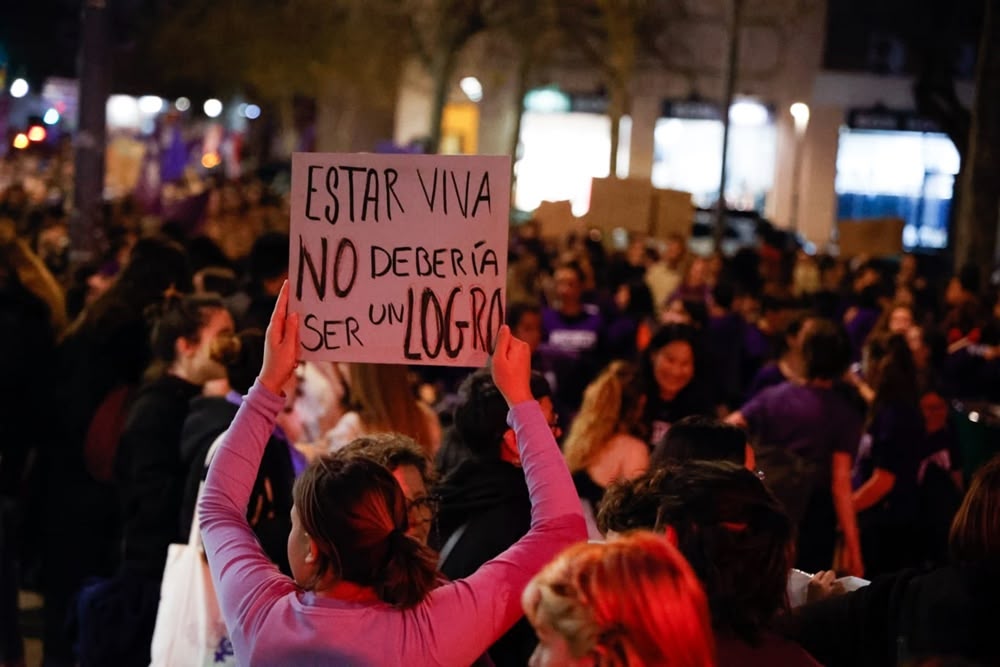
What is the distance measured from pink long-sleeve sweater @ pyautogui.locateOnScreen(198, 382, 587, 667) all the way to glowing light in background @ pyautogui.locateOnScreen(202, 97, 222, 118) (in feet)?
168

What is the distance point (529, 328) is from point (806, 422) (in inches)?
103

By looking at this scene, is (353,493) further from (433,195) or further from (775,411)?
(775,411)

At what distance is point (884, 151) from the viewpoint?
161ft

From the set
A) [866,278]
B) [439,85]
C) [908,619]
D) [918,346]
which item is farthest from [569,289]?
[439,85]

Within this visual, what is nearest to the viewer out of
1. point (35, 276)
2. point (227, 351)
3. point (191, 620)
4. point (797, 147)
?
point (191, 620)

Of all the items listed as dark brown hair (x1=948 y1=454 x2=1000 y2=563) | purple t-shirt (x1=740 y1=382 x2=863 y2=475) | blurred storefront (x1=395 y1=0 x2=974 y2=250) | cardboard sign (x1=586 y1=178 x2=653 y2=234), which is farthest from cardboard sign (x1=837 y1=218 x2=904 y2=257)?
blurred storefront (x1=395 y1=0 x2=974 y2=250)

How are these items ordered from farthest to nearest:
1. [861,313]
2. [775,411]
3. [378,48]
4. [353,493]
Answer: [378,48]
[861,313]
[775,411]
[353,493]

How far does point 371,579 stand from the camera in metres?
3.35

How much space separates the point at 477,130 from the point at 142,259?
136 feet

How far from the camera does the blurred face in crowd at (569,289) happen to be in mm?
11250

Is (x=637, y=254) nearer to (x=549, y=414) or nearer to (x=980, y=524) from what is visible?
(x=549, y=414)

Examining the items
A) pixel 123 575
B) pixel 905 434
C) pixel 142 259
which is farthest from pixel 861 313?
pixel 123 575

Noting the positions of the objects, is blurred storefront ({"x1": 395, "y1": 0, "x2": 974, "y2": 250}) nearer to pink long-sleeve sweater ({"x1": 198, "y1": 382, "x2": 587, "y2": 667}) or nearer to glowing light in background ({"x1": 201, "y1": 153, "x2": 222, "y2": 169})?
glowing light in background ({"x1": 201, "y1": 153, "x2": 222, "y2": 169})

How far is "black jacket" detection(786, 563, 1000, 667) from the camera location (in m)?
3.41
